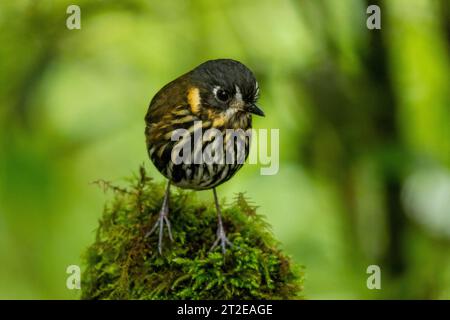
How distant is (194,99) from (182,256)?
2.80 feet

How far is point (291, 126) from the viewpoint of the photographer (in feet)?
16.5

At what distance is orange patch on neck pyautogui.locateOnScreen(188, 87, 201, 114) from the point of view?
360 cm

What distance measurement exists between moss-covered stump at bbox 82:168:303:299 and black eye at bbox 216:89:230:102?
19.2 inches

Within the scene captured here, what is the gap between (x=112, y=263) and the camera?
3264 millimetres

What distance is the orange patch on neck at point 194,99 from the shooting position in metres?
3.60

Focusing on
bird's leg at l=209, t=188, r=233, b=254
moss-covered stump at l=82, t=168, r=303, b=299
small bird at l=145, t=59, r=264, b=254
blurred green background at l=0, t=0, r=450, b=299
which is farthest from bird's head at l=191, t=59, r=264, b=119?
blurred green background at l=0, t=0, r=450, b=299

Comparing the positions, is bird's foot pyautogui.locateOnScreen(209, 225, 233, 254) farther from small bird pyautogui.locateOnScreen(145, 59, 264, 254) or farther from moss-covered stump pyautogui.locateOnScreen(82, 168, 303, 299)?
small bird pyautogui.locateOnScreen(145, 59, 264, 254)

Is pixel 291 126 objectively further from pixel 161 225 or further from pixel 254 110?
pixel 161 225

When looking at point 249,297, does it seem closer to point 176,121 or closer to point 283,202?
point 176,121

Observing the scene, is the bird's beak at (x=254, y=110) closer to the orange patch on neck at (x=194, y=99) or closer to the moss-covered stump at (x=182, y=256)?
the orange patch on neck at (x=194, y=99)

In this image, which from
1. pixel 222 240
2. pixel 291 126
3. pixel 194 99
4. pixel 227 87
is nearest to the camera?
pixel 222 240

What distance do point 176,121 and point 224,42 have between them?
1.70 meters

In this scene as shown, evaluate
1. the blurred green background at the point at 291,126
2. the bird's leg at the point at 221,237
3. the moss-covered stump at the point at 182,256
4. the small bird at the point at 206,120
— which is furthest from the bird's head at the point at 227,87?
the blurred green background at the point at 291,126

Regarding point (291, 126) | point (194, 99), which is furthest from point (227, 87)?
point (291, 126)
